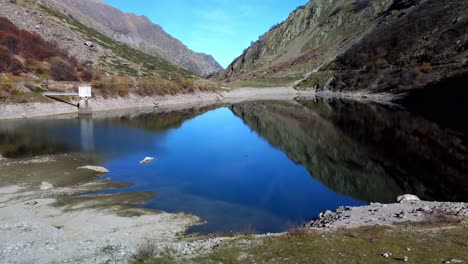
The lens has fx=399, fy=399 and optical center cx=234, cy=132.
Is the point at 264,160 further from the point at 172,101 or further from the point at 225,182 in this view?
the point at 172,101

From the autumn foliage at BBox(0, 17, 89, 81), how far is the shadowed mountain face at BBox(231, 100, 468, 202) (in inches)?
2252

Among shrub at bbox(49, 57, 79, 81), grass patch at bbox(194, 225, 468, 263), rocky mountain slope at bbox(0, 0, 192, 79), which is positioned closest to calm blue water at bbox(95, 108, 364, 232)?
grass patch at bbox(194, 225, 468, 263)

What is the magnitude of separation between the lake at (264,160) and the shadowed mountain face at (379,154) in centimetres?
8

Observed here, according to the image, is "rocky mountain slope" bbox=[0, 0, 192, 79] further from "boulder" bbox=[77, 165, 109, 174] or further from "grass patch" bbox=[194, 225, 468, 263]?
"grass patch" bbox=[194, 225, 468, 263]

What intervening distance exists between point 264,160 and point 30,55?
289ft

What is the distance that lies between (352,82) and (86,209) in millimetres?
122064

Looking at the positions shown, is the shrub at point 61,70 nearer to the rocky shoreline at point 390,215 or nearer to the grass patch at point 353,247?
the rocky shoreline at point 390,215

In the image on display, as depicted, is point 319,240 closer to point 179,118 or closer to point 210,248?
point 210,248

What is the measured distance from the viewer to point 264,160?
39.4m

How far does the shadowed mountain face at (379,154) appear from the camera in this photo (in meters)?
27.4

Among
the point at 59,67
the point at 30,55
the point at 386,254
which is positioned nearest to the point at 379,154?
the point at 386,254

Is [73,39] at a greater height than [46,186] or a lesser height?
greater

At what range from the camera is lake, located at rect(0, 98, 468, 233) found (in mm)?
24109

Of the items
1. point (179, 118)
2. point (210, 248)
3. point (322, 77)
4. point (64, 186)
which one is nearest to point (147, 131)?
point (179, 118)
